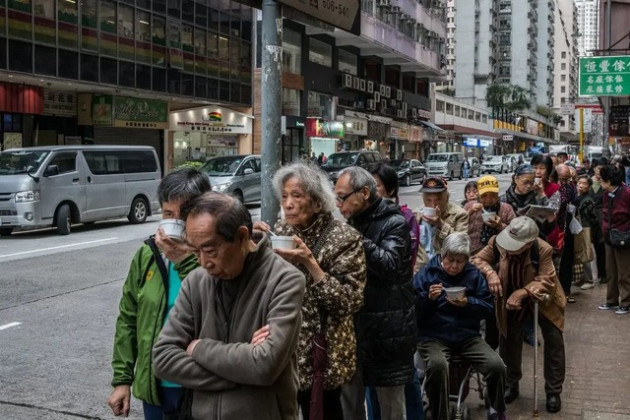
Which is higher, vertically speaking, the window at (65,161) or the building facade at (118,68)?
the building facade at (118,68)

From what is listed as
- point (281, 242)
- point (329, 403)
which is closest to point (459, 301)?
point (329, 403)

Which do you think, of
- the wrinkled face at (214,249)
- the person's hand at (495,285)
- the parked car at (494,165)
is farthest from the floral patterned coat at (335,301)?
the parked car at (494,165)

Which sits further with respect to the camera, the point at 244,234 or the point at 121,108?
the point at 121,108

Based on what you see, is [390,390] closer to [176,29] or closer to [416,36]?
[176,29]

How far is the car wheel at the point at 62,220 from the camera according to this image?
16.3 m

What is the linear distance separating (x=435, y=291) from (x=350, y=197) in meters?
1.30

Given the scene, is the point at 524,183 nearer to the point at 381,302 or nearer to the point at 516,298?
the point at 516,298

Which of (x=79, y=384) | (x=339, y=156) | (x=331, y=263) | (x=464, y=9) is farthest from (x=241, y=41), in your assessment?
(x=464, y=9)

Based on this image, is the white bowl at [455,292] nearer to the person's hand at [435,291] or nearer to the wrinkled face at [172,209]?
the person's hand at [435,291]

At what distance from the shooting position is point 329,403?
3.50m

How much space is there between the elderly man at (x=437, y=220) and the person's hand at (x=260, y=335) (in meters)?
3.69

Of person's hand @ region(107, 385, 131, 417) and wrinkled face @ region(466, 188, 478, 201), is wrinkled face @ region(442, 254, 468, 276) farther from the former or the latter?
wrinkled face @ region(466, 188, 478, 201)

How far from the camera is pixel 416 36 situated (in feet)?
178

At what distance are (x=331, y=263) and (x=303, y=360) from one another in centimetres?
45
